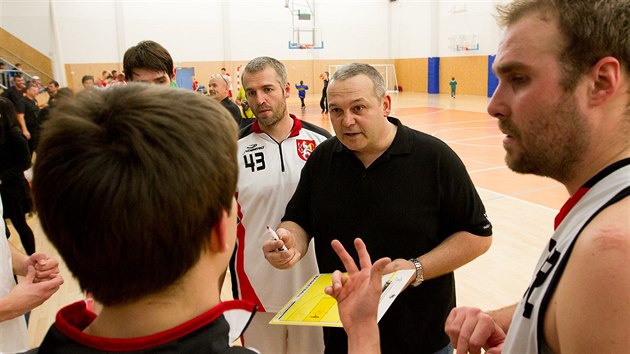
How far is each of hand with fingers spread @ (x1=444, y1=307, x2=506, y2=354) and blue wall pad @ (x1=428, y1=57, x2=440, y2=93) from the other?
102 feet

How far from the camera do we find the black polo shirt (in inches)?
92.4

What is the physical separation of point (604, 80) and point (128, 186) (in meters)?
1.21

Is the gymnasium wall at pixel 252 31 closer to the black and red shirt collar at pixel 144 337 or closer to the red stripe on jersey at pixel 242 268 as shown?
the red stripe on jersey at pixel 242 268

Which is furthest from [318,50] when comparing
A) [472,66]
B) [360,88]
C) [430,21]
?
[360,88]

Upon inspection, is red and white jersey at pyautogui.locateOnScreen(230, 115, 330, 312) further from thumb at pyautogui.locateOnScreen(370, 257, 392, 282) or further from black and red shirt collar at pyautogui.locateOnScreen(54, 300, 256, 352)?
black and red shirt collar at pyautogui.locateOnScreen(54, 300, 256, 352)

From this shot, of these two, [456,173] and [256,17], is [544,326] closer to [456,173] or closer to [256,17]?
[456,173]

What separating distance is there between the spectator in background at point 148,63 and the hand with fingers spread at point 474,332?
2356mm

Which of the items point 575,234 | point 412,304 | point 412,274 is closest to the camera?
point 575,234

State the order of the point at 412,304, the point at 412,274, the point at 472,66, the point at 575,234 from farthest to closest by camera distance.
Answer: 1. the point at 472,66
2. the point at 412,304
3. the point at 412,274
4. the point at 575,234

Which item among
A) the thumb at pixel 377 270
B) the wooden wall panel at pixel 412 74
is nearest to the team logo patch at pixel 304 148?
the thumb at pixel 377 270

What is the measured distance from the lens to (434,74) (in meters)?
31.1

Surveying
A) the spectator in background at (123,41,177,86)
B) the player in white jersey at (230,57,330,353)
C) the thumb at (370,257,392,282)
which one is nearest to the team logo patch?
the player in white jersey at (230,57,330,353)

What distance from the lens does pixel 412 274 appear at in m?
2.10

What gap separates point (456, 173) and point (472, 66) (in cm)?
2798
